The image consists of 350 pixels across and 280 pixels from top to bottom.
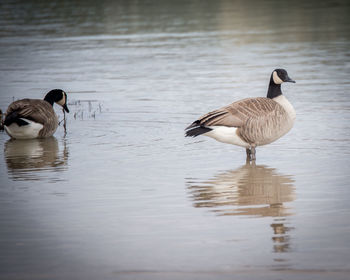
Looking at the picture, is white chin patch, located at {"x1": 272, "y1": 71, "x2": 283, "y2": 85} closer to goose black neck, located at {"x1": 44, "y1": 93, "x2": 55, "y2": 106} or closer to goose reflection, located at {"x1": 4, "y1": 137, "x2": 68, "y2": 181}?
goose reflection, located at {"x1": 4, "y1": 137, "x2": 68, "y2": 181}

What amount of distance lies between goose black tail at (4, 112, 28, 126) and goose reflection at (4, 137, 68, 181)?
1.06ft

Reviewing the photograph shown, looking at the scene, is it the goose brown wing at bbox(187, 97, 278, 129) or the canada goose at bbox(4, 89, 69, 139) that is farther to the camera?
the canada goose at bbox(4, 89, 69, 139)

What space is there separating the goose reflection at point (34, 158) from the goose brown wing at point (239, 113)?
1.92m

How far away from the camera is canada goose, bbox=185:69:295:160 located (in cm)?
960

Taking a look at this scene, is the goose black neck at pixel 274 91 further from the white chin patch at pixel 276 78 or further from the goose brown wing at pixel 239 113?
the goose brown wing at pixel 239 113

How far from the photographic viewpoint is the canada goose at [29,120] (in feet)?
38.5

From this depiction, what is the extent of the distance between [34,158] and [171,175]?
94.2 inches

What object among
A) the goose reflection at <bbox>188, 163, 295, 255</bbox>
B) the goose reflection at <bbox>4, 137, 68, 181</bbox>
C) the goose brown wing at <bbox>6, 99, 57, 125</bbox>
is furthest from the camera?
the goose brown wing at <bbox>6, 99, 57, 125</bbox>

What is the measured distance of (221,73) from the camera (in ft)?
59.6

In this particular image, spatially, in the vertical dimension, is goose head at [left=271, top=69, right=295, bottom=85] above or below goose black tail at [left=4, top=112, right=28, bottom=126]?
above

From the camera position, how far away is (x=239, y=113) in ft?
32.2

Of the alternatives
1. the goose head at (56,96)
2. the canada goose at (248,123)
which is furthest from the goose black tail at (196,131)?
the goose head at (56,96)

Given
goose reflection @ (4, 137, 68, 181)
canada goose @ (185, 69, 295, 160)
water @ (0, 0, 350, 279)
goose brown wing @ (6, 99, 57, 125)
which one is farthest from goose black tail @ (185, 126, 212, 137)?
goose brown wing @ (6, 99, 57, 125)

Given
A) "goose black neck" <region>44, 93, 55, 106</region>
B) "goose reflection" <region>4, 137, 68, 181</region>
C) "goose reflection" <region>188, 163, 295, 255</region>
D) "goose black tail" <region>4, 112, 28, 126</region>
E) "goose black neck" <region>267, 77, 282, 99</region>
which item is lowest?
"goose reflection" <region>188, 163, 295, 255</region>
